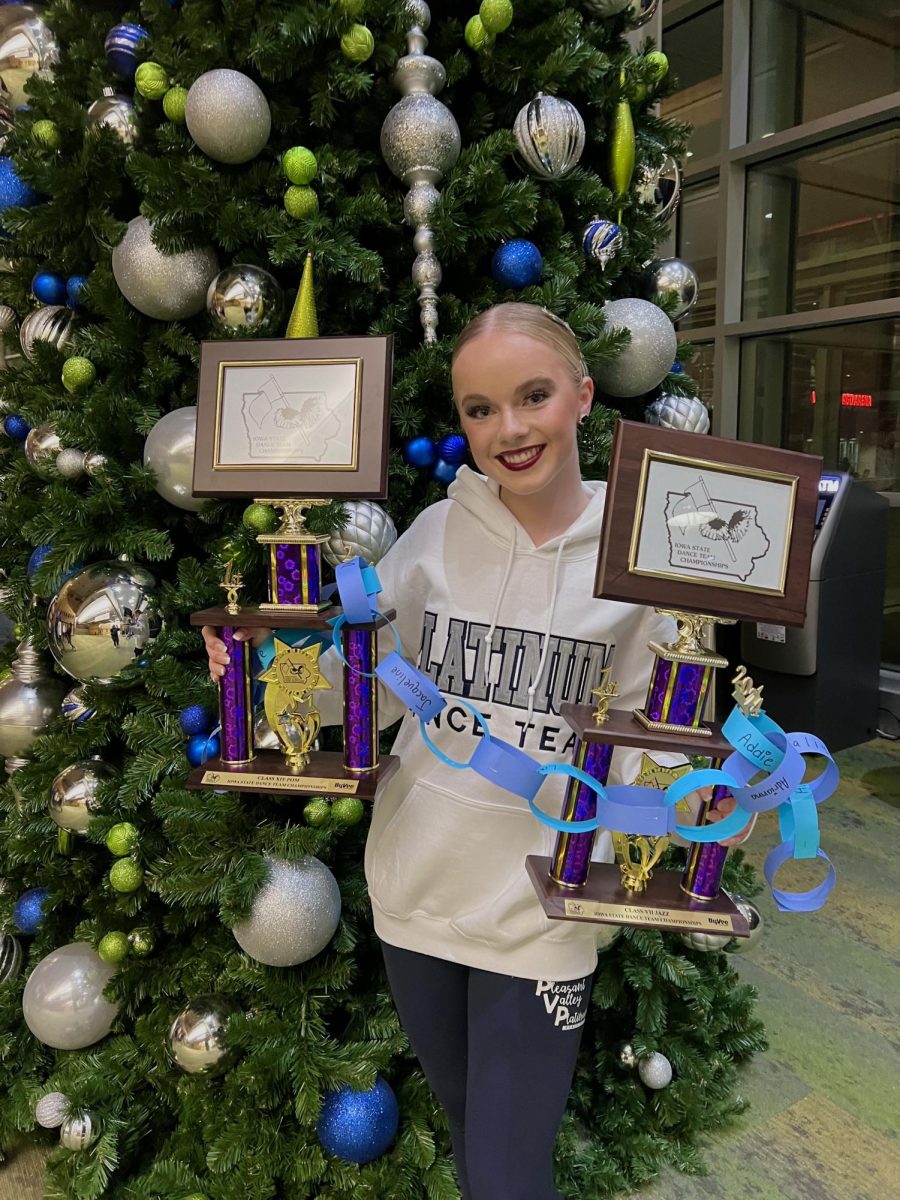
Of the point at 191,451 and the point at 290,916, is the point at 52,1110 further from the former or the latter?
the point at 191,451

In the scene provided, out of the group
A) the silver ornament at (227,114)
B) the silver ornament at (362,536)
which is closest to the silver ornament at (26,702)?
the silver ornament at (362,536)

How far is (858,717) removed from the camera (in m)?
3.35

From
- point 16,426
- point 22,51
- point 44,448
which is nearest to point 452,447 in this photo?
point 44,448

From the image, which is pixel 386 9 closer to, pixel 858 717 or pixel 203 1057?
pixel 203 1057

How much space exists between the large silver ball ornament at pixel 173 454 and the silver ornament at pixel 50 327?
0.46 meters

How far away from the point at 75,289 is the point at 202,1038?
5.22ft

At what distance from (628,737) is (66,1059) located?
1.62 metres

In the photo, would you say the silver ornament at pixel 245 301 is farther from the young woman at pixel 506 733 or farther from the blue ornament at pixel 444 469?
the young woman at pixel 506 733

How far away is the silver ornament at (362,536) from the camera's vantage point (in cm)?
141

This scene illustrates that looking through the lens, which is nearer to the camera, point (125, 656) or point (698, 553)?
point (698, 553)

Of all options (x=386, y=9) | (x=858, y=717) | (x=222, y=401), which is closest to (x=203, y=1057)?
(x=222, y=401)

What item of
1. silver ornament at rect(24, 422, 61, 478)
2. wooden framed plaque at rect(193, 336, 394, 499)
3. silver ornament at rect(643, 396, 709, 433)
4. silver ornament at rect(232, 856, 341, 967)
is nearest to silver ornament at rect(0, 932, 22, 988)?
silver ornament at rect(232, 856, 341, 967)

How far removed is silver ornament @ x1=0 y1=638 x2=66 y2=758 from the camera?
182 cm

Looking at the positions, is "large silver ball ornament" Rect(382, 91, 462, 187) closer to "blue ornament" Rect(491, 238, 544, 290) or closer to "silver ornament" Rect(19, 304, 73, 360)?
"blue ornament" Rect(491, 238, 544, 290)
